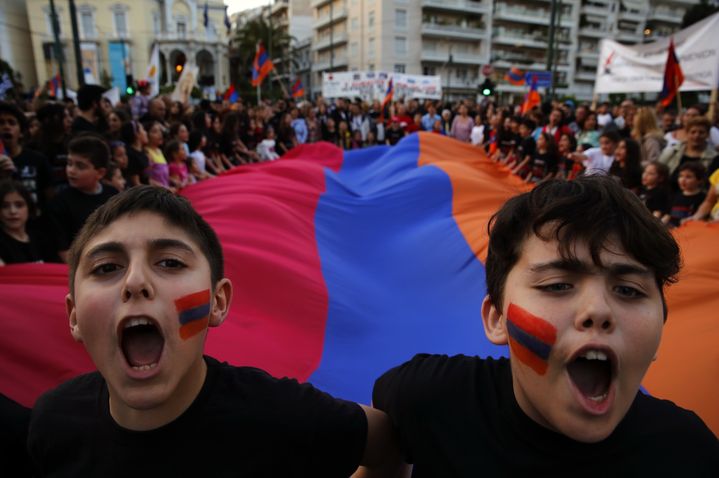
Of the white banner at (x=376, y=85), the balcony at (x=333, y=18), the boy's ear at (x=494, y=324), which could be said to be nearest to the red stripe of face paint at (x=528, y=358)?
the boy's ear at (x=494, y=324)

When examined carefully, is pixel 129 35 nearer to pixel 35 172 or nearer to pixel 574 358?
pixel 35 172

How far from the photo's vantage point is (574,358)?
0.90m

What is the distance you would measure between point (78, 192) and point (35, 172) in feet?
2.56

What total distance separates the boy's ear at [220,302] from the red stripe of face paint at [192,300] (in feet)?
0.29

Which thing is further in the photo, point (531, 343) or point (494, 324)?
point (494, 324)

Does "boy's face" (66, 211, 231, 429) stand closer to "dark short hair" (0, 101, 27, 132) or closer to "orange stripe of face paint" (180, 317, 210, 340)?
"orange stripe of face paint" (180, 317, 210, 340)

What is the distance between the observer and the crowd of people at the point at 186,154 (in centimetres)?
307

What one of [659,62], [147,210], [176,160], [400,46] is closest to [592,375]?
[147,210]

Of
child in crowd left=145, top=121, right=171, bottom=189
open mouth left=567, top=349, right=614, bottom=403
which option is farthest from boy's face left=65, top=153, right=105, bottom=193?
open mouth left=567, top=349, right=614, bottom=403

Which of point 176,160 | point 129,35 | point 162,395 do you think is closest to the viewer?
point 162,395

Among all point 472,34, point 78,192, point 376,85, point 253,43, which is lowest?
point 78,192

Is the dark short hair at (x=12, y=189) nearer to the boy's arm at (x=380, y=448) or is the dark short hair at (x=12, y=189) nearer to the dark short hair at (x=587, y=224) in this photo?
the boy's arm at (x=380, y=448)

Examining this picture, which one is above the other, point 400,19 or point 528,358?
point 400,19

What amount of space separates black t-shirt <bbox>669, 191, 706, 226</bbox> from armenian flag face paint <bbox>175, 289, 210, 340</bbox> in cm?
395
